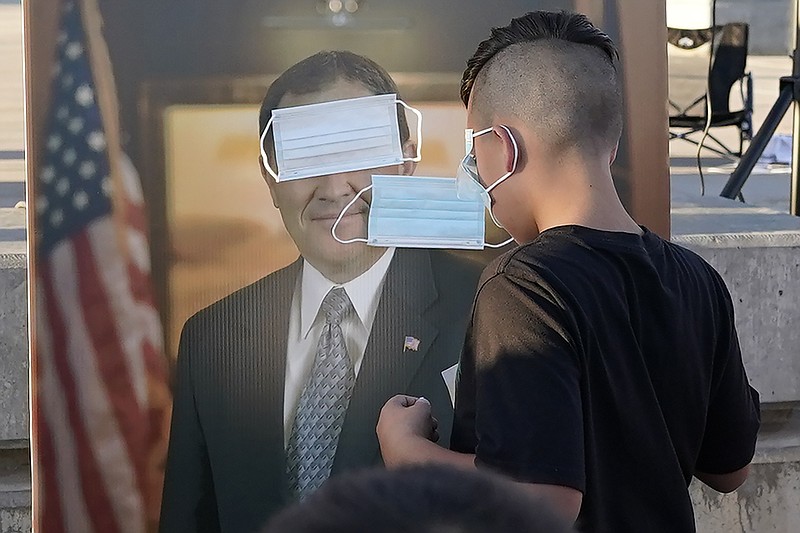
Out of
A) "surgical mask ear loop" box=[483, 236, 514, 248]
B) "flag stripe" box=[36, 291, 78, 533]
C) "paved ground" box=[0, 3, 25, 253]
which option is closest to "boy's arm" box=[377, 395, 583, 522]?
"surgical mask ear loop" box=[483, 236, 514, 248]

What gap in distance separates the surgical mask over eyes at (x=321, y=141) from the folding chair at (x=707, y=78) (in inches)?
213

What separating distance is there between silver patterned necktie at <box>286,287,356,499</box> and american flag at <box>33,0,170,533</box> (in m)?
0.24

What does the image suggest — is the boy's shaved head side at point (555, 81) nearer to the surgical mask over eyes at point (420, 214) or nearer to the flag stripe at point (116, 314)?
the surgical mask over eyes at point (420, 214)

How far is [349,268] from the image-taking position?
190 centimetres

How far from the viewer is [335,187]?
6.13 ft

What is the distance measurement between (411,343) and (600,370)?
59 cm

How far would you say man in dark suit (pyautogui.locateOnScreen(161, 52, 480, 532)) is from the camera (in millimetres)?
1866

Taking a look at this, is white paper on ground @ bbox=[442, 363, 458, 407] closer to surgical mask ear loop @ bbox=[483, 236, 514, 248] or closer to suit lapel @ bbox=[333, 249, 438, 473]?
suit lapel @ bbox=[333, 249, 438, 473]

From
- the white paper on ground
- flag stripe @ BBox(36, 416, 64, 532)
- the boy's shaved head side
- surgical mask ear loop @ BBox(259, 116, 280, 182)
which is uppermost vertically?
the boy's shaved head side

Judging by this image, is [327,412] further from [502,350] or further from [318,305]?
[502,350]

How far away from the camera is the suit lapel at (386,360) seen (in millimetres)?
1902

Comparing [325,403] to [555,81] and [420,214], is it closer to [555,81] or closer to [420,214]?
[420,214]

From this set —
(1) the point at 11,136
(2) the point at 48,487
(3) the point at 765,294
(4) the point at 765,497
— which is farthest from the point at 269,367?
(1) the point at 11,136

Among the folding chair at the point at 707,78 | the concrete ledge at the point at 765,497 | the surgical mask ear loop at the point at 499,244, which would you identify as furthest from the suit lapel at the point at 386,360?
the folding chair at the point at 707,78
